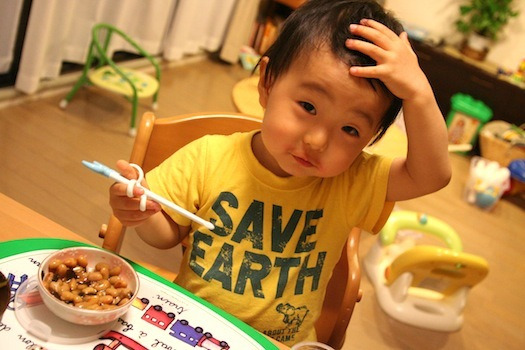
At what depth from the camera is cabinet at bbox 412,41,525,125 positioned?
4045 millimetres

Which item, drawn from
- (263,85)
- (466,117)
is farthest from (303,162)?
(466,117)

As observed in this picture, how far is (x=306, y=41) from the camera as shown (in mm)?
798

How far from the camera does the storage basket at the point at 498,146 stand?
3818mm

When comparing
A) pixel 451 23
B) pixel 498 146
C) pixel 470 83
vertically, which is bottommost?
pixel 498 146

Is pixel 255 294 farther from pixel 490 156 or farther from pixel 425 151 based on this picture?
pixel 490 156

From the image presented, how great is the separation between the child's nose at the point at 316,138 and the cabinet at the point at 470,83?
11.8ft

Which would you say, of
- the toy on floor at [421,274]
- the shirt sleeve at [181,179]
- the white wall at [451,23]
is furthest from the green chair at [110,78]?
the white wall at [451,23]

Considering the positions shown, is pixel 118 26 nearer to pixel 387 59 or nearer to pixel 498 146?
pixel 387 59

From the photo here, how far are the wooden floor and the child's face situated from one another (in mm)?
1385

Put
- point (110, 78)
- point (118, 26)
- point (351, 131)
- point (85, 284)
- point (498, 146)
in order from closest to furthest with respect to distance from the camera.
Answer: point (85, 284) < point (351, 131) < point (110, 78) < point (118, 26) < point (498, 146)

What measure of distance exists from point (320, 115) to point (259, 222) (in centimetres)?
23

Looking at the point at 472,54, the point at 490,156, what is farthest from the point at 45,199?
the point at 472,54

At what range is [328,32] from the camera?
79 centimetres

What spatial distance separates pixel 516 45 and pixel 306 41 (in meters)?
4.25
